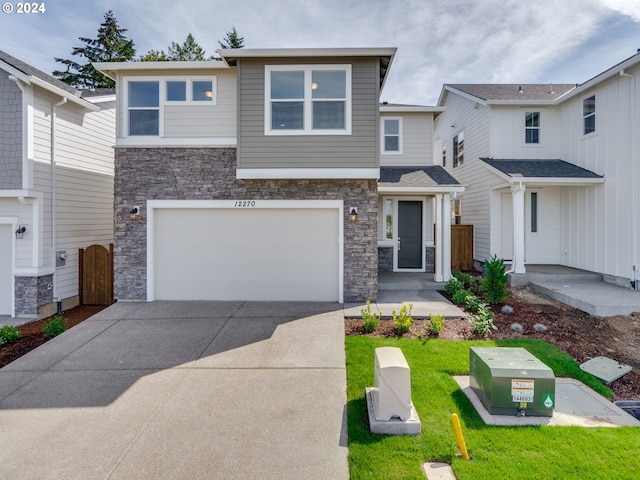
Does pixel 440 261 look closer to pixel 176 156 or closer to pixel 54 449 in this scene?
pixel 176 156

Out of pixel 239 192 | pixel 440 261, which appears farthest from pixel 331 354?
pixel 440 261

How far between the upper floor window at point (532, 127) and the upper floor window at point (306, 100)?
8019mm

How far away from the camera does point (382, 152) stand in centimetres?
1156

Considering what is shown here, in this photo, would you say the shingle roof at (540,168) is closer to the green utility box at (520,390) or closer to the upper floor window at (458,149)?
→ the upper floor window at (458,149)

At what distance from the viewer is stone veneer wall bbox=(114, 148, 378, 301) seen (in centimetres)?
816

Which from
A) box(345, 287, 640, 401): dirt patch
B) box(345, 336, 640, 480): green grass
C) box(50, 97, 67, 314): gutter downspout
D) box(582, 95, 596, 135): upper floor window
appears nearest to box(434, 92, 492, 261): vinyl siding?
box(582, 95, 596, 135): upper floor window

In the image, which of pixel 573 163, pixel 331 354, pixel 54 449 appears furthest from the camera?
pixel 573 163

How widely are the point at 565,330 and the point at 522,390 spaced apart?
390 centimetres

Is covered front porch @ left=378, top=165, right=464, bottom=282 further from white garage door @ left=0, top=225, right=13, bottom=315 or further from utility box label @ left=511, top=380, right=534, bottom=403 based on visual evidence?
white garage door @ left=0, top=225, right=13, bottom=315

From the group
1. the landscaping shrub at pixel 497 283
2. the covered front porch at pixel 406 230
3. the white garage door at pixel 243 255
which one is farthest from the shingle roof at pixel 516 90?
the white garage door at pixel 243 255

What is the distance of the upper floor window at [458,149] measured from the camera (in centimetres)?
1434

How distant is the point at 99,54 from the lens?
2505cm

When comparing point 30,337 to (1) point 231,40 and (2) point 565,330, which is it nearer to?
(2) point 565,330

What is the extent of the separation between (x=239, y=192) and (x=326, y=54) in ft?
12.4
